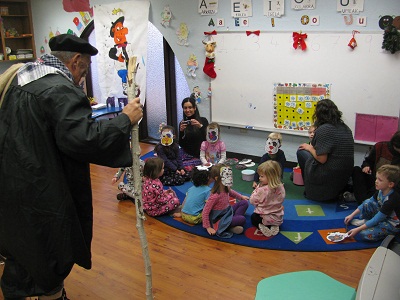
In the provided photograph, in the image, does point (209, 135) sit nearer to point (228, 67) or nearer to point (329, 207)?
point (228, 67)

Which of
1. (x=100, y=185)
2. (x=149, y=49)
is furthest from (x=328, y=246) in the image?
(x=149, y=49)

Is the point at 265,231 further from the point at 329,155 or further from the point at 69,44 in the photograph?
the point at 69,44

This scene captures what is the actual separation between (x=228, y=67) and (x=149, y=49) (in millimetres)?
1679

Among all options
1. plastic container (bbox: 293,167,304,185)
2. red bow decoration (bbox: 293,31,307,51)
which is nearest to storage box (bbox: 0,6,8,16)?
red bow decoration (bbox: 293,31,307,51)

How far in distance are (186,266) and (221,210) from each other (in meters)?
0.64

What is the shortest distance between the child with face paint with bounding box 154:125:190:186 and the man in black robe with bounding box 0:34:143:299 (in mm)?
2887

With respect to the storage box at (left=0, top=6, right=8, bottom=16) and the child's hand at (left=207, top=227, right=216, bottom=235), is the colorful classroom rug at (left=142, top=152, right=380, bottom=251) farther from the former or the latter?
the storage box at (left=0, top=6, right=8, bottom=16)

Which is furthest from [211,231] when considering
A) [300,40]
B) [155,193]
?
[300,40]

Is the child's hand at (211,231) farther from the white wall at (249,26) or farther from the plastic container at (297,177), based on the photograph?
the white wall at (249,26)

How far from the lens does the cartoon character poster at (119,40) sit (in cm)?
638

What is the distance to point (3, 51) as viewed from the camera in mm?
7234

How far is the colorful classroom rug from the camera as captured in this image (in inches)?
140

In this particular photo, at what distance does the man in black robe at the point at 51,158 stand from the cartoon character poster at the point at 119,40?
4410 millimetres

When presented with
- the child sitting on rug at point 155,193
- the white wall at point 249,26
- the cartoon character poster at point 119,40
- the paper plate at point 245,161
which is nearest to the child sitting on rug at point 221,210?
the child sitting on rug at point 155,193
